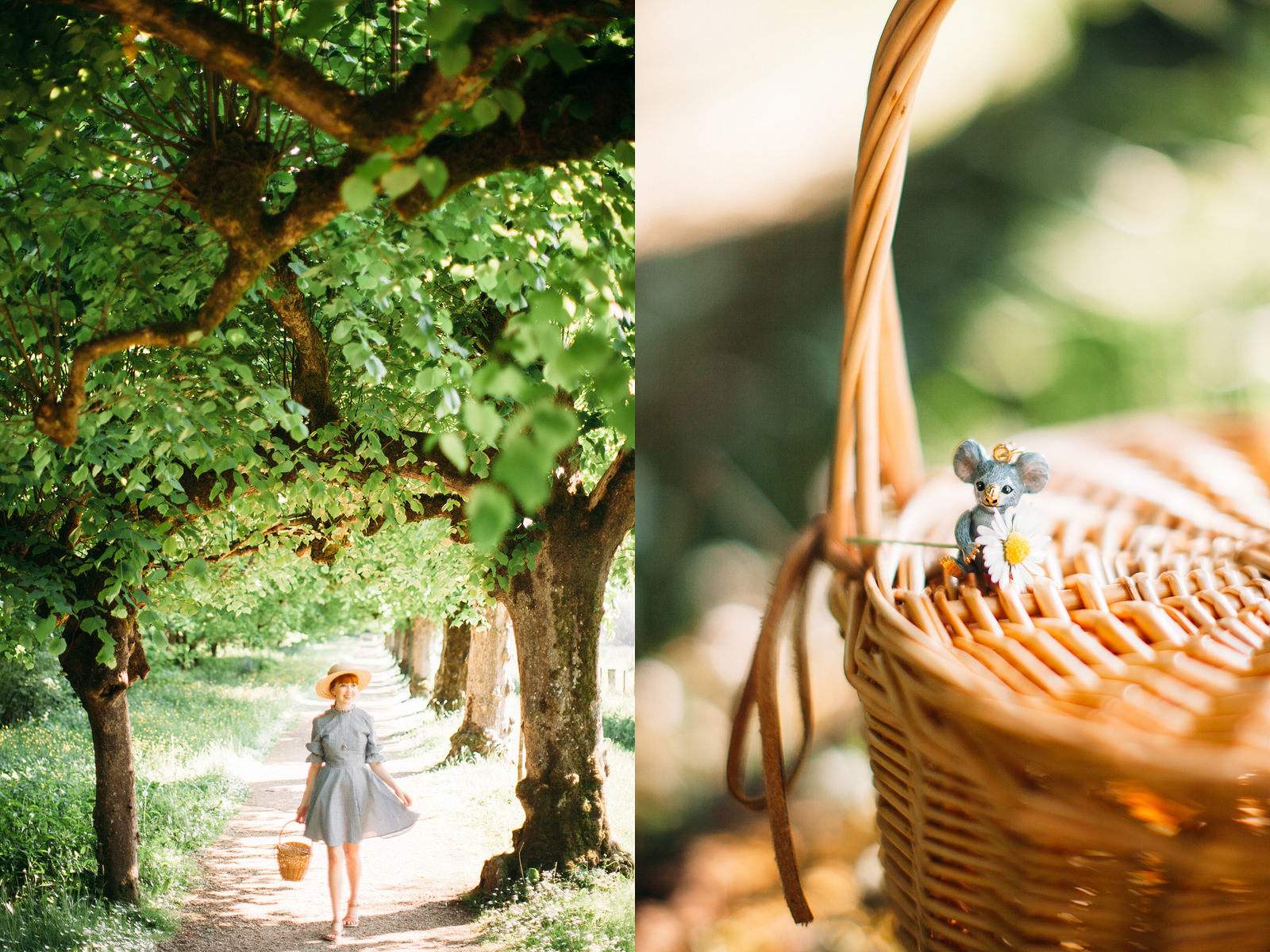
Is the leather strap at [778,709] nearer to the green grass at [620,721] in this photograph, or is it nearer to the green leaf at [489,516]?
the green leaf at [489,516]

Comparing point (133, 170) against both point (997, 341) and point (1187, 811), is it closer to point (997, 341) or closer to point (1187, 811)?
point (997, 341)

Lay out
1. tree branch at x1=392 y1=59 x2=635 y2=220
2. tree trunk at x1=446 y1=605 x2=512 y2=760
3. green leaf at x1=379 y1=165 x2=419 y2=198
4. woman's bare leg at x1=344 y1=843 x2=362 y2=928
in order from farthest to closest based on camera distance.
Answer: tree trunk at x1=446 y1=605 x2=512 y2=760
woman's bare leg at x1=344 y1=843 x2=362 y2=928
tree branch at x1=392 y1=59 x2=635 y2=220
green leaf at x1=379 y1=165 x2=419 y2=198

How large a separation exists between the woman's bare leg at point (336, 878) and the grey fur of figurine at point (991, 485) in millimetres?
4336

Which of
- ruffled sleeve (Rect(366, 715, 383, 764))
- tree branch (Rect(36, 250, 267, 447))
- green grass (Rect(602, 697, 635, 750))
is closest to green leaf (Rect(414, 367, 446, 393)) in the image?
tree branch (Rect(36, 250, 267, 447))

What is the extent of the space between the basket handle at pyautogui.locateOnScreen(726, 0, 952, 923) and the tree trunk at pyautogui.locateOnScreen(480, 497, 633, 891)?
3231mm

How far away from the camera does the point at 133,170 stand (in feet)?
10.3

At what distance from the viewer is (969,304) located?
3.33 ft

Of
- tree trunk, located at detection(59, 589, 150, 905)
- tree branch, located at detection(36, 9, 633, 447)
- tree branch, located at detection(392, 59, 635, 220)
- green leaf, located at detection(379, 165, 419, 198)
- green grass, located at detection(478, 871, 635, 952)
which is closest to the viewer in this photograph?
green leaf, located at detection(379, 165, 419, 198)

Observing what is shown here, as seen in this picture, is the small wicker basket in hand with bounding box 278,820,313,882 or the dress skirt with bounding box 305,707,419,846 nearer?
the dress skirt with bounding box 305,707,419,846

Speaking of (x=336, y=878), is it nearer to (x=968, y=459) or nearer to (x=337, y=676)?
(x=337, y=676)

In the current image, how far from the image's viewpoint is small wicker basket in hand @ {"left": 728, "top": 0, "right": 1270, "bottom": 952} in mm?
503

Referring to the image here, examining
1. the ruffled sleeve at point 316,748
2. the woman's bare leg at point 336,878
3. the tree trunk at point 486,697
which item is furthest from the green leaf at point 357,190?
the tree trunk at point 486,697

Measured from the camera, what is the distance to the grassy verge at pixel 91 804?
4.26 meters

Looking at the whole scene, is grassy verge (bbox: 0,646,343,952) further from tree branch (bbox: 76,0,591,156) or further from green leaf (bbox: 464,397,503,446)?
green leaf (bbox: 464,397,503,446)
